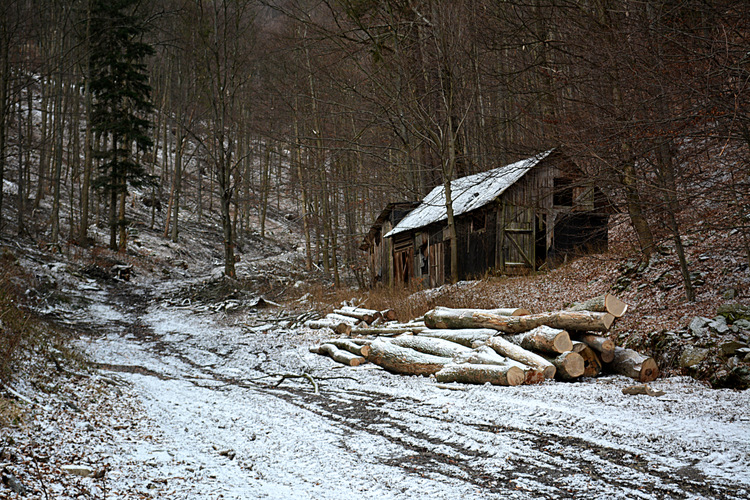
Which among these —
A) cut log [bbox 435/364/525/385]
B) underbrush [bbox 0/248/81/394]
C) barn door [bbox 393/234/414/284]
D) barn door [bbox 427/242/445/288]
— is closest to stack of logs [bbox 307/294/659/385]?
cut log [bbox 435/364/525/385]

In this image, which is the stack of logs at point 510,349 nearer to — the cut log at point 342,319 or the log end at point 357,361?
the log end at point 357,361

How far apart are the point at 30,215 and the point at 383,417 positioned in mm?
27198

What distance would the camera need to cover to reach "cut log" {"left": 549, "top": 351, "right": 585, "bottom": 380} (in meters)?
8.13

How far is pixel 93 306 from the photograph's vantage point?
17703 millimetres

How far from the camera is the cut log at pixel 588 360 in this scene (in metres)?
8.35

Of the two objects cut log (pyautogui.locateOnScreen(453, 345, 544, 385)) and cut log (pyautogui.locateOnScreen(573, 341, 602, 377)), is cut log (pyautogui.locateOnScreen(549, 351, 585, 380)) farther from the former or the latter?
cut log (pyautogui.locateOnScreen(453, 345, 544, 385))

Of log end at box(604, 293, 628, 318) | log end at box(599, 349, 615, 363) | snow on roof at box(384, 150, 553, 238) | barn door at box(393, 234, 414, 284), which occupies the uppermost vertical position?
snow on roof at box(384, 150, 553, 238)

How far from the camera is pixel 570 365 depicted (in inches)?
320

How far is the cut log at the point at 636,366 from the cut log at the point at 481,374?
1658 millimetres

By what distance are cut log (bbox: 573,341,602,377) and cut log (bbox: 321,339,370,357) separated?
4.25 m

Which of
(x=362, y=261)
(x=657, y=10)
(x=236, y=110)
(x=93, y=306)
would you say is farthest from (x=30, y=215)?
(x=657, y=10)

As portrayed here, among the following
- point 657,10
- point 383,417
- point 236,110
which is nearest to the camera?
point 383,417

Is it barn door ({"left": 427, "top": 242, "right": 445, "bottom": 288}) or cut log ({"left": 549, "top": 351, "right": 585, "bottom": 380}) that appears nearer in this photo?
cut log ({"left": 549, "top": 351, "right": 585, "bottom": 380})

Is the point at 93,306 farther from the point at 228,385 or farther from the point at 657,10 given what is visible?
the point at 657,10
